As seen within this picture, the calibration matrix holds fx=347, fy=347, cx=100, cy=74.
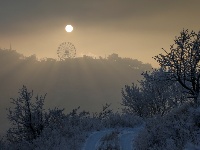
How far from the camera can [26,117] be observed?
131 ft

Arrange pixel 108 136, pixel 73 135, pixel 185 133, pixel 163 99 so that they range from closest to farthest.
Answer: pixel 185 133
pixel 108 136
pixel 73 135
pixel 163 99

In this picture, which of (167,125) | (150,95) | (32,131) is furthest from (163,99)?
(167,125)

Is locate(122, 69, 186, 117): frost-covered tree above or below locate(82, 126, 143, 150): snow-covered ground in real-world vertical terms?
above

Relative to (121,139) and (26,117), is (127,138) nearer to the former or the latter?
(121,139)

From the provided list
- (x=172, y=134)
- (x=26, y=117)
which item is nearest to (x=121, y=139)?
(x=172, y=134)

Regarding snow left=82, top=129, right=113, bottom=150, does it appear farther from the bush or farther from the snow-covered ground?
the bush

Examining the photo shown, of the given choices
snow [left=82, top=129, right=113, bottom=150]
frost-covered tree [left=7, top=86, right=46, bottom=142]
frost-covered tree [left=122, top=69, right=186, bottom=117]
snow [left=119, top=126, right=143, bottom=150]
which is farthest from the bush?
frost-covered tree [left=122, top=69, right=186, bottom=117]

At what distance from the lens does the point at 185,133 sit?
16.0 meters

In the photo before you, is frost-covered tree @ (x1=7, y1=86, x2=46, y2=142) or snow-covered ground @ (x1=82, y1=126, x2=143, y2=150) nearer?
snow-covered ground @ (x1=82, y1=126, x2=143, y2=150)

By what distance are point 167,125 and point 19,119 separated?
25.4 m

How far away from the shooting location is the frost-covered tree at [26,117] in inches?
1547

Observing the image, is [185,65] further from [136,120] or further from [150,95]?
[150,95]

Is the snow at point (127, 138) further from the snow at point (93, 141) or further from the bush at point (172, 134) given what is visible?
the snow at point (93, 141)

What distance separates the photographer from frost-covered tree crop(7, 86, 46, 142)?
3928cm
